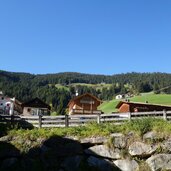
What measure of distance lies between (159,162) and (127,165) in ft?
7.45

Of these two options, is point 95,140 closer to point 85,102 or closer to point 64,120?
point 64,120

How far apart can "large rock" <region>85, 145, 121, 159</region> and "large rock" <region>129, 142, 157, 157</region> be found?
1.06m

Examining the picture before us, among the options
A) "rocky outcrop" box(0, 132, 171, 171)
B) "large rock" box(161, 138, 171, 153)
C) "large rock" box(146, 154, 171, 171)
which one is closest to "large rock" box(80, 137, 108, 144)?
"rocky outcrop" box(0, 132, 171, 171)

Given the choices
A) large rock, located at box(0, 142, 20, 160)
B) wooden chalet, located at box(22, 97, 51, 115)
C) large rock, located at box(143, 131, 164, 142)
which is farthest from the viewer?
wooden chalet, located at box(22, 97, 51, 115)

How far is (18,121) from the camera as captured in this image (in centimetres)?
3148

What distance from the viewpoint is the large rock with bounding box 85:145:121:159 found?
2595 centimetres

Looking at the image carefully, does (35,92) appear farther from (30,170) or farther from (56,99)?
(30,170)

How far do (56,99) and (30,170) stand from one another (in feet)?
434

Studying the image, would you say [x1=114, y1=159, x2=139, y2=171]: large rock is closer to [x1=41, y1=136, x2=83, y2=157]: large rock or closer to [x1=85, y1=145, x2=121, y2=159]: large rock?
[x1=85, y1=145, x2=121, y2=159]: large rock

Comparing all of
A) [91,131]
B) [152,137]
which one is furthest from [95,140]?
[152,137]

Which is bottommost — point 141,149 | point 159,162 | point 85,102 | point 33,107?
point 159,162

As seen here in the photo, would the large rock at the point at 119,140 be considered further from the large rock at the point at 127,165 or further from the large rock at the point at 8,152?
the large rock at the point at 8,152

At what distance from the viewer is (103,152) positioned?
1033 inches

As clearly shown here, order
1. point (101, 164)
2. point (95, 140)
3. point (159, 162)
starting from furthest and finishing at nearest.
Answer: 1. point (95, 140)
2. point (101, 164)
3. point (159, 162)
